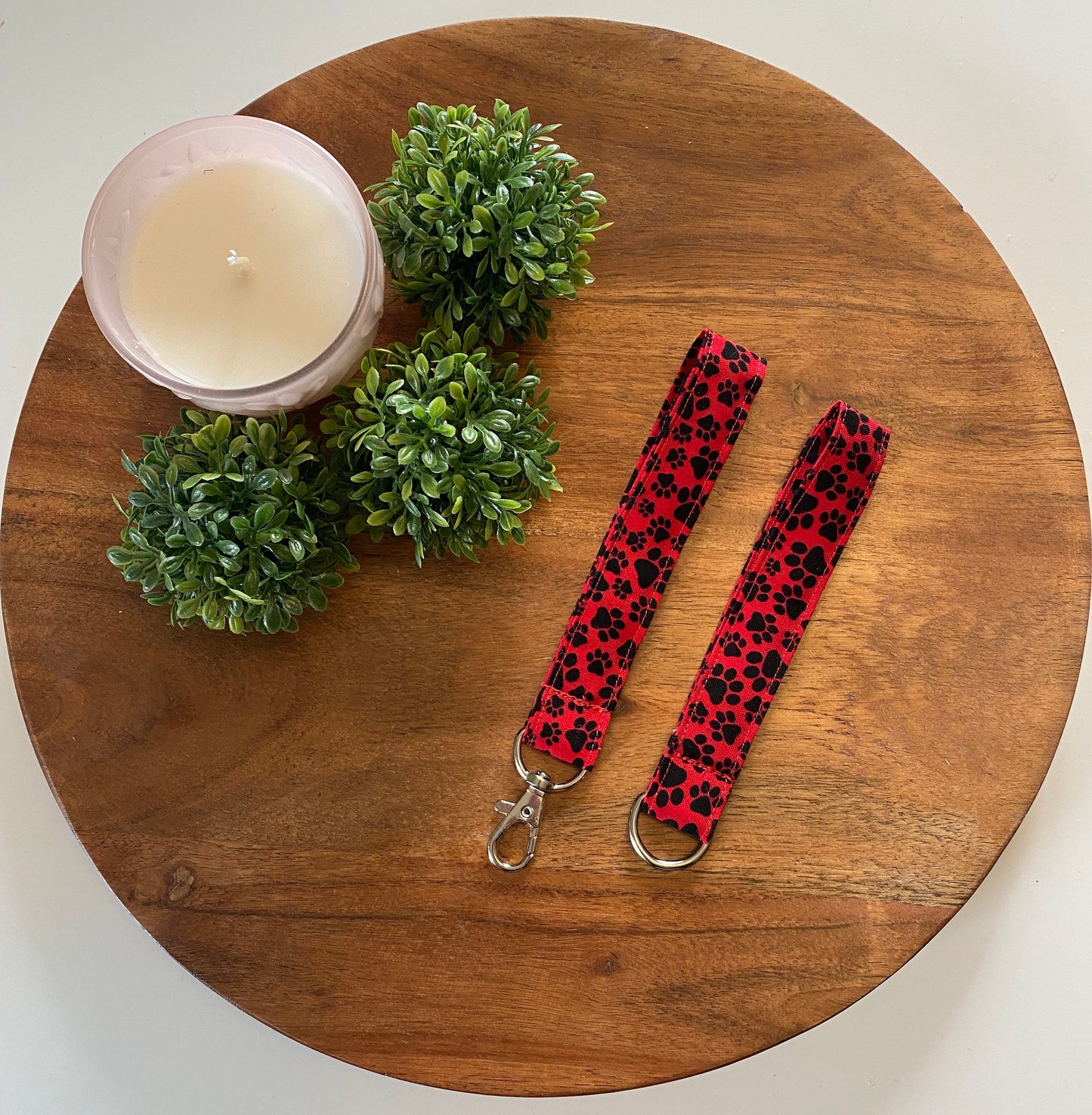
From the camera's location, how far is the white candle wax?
0.52 metres

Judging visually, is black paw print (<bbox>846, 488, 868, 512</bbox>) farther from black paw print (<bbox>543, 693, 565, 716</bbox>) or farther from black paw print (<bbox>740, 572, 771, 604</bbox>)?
black paw print (<bbox>543, 693, 565, 716</bbox>)

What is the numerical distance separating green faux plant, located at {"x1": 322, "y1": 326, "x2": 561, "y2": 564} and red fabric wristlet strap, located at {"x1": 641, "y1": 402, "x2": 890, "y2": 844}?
0.58 ft

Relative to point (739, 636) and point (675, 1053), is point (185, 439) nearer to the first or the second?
point (739, 636)

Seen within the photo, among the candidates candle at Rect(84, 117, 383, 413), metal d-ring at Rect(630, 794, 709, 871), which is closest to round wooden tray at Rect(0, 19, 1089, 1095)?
metal d-ring at Rect(630, 794, 709, 871)

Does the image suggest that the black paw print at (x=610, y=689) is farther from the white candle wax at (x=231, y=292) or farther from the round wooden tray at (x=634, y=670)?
the white candle wax at (x=231, y=292)

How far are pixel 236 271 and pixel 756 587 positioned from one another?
0.40 metres

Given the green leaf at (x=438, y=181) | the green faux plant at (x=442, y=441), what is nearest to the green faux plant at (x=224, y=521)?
the green faux plant at (x=442, y=441)

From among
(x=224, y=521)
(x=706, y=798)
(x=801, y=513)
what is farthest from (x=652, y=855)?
(x=224, y=521)

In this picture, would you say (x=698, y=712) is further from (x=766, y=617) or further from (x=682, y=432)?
(x=682, y=432)

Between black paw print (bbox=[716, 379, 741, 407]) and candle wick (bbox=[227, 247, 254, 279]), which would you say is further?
black paw print (bbox=[716, 379, 741, 407])

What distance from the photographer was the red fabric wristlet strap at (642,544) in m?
0.64

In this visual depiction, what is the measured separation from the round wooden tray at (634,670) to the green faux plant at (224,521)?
3.3 inches

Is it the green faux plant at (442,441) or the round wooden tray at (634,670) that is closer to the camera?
the green faux plant at (442,441)

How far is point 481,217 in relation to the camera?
51cm
